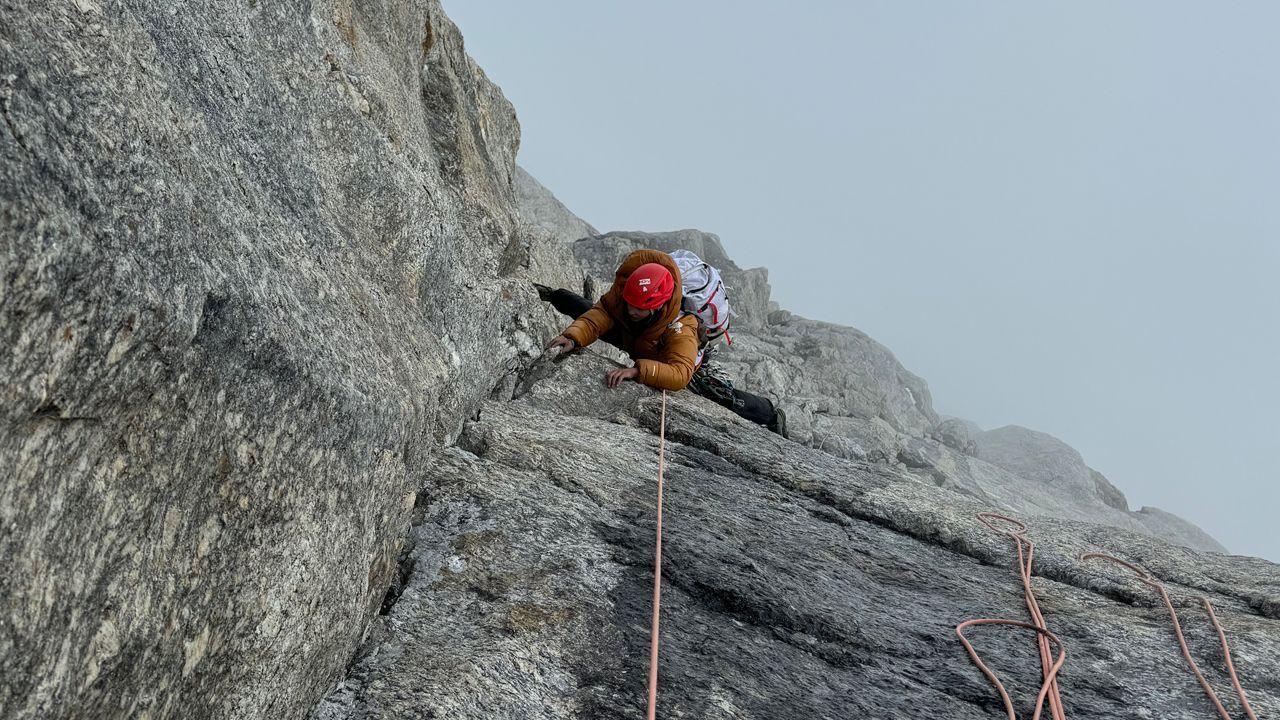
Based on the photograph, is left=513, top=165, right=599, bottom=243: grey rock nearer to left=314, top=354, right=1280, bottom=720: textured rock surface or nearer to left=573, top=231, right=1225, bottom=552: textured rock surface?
left=573, top=231, right=1225, bottom=552: textured rock surface

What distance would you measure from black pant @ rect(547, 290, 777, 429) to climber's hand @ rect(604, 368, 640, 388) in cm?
189

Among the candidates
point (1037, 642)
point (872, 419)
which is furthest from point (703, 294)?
point (872, 419)

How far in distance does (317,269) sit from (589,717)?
3.07 meters

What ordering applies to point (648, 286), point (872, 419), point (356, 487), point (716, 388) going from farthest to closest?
point (872, 419) < point (716, 388) < point (648, 286) < point (356, 487)

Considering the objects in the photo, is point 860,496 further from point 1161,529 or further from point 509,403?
point 1161,529

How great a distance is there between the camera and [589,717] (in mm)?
3834

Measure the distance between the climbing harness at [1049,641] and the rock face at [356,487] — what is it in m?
0.14

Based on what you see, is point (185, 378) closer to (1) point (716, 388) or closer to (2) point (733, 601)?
(2) point (733, 601)

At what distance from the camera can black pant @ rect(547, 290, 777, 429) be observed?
11.6 meters

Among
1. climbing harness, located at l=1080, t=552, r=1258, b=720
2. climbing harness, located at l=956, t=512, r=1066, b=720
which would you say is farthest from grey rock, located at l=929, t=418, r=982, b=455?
climbing harness, located at l=956, t=512, r=1066, b=720

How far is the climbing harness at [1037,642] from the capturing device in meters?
4.76

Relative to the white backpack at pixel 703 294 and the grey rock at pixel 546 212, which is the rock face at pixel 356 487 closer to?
the white backpack at pixel 703 294

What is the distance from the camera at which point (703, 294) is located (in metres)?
10.5

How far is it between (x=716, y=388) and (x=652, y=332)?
2149 mm
